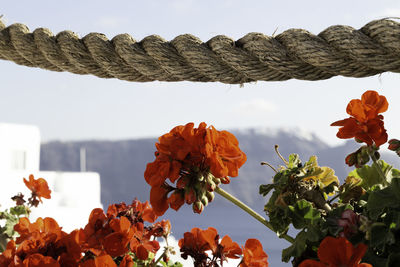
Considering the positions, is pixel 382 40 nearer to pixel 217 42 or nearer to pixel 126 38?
pixel 217 42

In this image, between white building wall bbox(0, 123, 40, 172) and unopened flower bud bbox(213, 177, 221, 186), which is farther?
white building wall bbox(0, 123, 40, 172)

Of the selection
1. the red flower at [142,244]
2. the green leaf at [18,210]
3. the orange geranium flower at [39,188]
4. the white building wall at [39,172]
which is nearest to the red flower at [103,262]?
the red flower at [142,244]

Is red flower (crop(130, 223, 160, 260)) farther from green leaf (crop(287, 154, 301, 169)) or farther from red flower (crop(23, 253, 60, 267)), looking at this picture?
green leaf (crop(287, 154, 301, 169))

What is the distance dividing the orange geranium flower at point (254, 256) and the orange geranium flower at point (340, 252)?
0.51 ft

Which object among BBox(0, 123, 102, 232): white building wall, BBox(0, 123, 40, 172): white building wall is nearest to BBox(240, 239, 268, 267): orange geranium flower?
BBox(0, 123, 102, 232): white building wall

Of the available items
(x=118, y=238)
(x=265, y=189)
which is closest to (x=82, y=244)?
(x=118, y=238)

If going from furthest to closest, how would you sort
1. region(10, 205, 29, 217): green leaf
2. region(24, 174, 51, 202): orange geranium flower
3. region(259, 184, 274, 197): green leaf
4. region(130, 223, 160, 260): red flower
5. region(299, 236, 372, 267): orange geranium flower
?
region(24, 174, 51, 202): orange geranium flower → region(10, 205, 29, 217): green leaf → region(130, 223, 160, 260): red flower → region(259, 184, 274, 197): green leaf → region(299, 236, 372, 267): orange geranium flower

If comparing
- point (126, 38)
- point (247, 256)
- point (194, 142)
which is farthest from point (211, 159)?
point (126, 38)

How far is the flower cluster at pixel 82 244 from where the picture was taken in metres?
0.72

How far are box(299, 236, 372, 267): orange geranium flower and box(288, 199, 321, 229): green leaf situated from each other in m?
0.06

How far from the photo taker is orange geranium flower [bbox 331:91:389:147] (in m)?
0.62

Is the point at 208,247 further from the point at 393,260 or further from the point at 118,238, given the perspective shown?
the point at 393,260

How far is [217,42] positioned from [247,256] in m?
0.30

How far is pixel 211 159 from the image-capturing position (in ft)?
2.00
